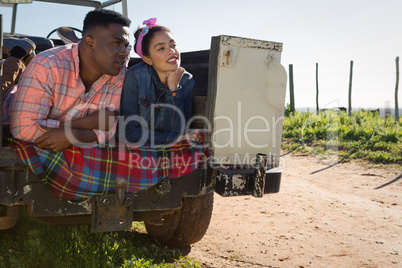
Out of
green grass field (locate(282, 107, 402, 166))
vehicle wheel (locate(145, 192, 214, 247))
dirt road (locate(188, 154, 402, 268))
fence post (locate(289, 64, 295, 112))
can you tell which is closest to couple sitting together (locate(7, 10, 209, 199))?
vehicle wheel (locate(145, 192, 214, 247))

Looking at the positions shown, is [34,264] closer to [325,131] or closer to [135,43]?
[135,43]

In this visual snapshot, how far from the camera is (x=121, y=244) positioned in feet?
9.27

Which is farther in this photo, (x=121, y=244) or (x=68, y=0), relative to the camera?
(x=68, y=0)

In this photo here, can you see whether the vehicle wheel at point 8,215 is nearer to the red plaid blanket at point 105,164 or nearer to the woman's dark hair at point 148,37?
the red plaid blanket at point 105,164

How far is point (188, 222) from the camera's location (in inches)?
115

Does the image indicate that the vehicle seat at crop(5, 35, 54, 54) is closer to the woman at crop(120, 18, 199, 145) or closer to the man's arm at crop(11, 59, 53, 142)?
the woman at crop(120, 18, 199, 145)

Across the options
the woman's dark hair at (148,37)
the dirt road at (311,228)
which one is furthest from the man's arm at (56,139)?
the dirt road at (311,228)

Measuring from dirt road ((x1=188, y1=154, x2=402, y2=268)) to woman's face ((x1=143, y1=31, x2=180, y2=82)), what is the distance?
1.41 metres

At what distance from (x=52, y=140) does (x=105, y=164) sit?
0.31 metres

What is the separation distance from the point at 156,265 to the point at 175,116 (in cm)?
95

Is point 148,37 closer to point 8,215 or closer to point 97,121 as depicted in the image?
point 97,121

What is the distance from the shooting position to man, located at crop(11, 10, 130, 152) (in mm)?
2162

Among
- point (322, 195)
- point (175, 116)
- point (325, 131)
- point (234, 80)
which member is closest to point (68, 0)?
point (175, 116)

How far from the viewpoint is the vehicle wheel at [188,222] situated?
113 inches
